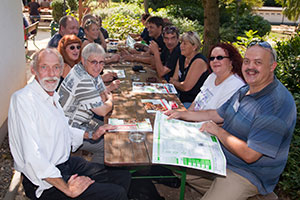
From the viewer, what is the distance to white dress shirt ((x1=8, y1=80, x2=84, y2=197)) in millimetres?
2084

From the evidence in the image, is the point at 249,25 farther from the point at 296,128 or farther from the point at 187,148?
the point at 187,148

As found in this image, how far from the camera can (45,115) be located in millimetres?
2227

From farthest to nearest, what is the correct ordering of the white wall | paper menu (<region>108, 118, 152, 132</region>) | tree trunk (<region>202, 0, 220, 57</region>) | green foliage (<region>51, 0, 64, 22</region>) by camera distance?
green foliage (<region>51, 0, 64, 22</region>) → tree trunk (<region>202, 0, 220, 57</region>) → the white wall → paper menu (<region>108, 118, 152, 132</region>)

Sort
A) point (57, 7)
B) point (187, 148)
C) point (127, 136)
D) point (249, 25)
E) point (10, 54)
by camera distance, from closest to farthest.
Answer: point (187, 148)
point (127, 136)
point (10, 54)
point (57, 7)
point (249, 25)

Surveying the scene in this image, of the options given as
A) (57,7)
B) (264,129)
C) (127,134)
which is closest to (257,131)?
(264,129)

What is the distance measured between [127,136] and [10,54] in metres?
3.40

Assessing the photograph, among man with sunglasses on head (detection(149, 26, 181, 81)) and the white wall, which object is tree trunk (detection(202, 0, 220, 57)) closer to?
man with sunglasses on head (detection(149, 26, 181, 81))

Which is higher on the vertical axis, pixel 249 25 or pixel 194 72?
pixel 194 72

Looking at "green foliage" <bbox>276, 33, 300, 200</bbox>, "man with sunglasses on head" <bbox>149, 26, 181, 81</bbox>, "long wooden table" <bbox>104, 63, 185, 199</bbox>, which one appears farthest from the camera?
"man with sunglasses on head" <bbox>149, 26, 181, 81</bbox>

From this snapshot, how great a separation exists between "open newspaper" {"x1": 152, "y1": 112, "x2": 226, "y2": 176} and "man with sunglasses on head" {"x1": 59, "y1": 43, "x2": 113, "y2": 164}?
72 centimetres

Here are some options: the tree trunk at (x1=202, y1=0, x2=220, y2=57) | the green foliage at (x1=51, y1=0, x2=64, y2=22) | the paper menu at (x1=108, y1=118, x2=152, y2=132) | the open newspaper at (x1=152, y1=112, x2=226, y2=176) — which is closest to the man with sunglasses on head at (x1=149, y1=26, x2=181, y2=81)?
the paper menu at (x1=108, y1=118, x2=152, y2=132)

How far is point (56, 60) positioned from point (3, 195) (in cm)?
184

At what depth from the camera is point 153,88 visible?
12.8 ft

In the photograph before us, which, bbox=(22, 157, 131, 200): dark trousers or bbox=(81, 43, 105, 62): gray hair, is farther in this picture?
bbox=(81, 43, 105, 62): gray hair
